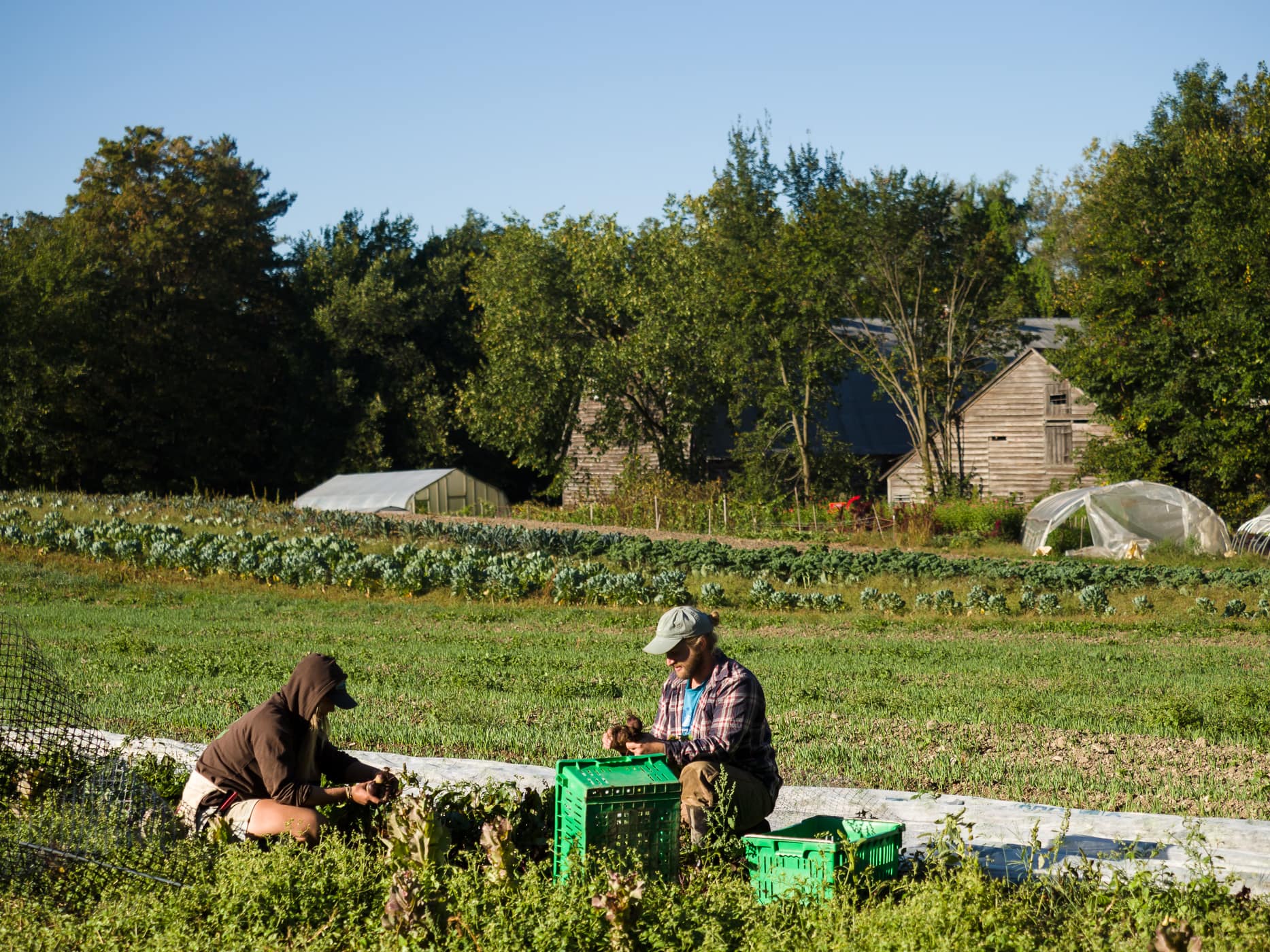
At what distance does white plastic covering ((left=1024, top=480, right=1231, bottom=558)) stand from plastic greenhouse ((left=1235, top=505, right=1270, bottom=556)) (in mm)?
329

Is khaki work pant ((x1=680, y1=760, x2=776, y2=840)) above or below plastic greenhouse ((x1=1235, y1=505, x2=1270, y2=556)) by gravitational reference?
below

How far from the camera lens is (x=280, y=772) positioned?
18.7 ft

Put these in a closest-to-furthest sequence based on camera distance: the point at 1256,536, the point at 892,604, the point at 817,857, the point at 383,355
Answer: the point at 817,857, the point at 892,604, the point at 1256,536, the point at 383,355

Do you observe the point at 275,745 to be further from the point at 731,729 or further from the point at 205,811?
the point at 731,729

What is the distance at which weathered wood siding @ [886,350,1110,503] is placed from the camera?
36562mm

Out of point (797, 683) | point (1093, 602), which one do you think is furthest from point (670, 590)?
point (797, 683)

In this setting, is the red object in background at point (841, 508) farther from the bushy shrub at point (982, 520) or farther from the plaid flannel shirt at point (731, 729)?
the plaid flannel shirt at point (731, 729)

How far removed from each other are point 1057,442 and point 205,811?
3458cm

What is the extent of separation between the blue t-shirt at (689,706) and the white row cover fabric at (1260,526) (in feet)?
80.5

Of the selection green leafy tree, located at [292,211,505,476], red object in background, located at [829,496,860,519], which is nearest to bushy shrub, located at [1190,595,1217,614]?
red object in background, located at [829,496,860,519]

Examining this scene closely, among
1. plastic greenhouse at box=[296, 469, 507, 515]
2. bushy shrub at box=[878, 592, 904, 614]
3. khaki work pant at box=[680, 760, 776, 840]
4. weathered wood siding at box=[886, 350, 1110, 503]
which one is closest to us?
khaki work pant at box=[680, 760, 776, 840]

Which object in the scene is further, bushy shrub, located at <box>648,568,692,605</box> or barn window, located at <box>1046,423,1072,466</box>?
barn window, located at <box>1046,423,1072,466</box>

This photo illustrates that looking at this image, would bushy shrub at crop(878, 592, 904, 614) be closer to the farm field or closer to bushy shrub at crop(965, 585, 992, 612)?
the farm field

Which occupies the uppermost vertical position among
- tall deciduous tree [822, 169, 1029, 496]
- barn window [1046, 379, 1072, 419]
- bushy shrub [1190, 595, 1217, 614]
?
tall deciduous tree [822, 169, 1029, 496]
